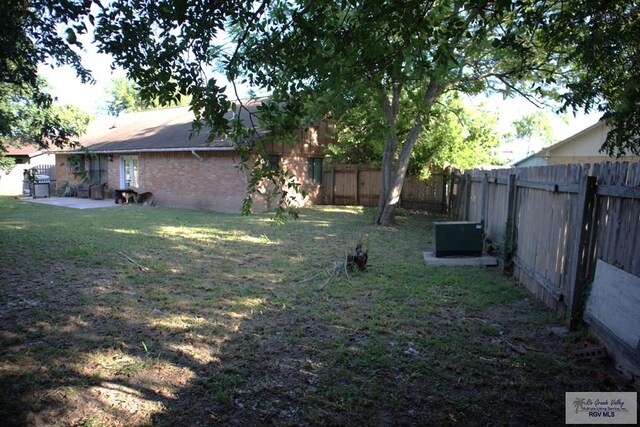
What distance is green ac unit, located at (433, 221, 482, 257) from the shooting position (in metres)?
8.09

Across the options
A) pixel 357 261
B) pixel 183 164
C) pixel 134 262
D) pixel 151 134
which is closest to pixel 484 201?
pixel 357 261

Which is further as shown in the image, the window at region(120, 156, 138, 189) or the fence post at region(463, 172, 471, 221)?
the window at region(120, 156, 138, 189)

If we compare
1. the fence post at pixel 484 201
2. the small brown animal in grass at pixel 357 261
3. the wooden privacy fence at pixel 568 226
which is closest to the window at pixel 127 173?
the small brown animal in grass at pixel 357 261

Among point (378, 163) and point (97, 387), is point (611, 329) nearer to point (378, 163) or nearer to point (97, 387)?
point (97, 387)

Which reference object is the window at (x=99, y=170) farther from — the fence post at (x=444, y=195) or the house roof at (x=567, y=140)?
the house roof at (x=567, y=140)

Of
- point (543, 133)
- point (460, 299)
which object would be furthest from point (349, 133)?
point (543, 133)

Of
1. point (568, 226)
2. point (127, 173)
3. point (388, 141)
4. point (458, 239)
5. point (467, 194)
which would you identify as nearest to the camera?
point (568, 226)

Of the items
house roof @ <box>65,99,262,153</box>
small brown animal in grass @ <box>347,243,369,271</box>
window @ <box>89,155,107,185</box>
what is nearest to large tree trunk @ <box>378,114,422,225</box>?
house roof @ <box>65,99,262,153</box>

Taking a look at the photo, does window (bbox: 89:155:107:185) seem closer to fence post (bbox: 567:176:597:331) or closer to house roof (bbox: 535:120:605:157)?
fence post (bbox: 567:176:597:331)

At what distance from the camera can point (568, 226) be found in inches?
195

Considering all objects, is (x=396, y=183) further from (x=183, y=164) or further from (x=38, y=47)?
(x=38, y=47)

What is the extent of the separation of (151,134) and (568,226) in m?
21.8

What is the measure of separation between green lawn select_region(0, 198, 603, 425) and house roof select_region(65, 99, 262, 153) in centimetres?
997

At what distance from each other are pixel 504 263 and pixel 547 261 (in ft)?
5.60
